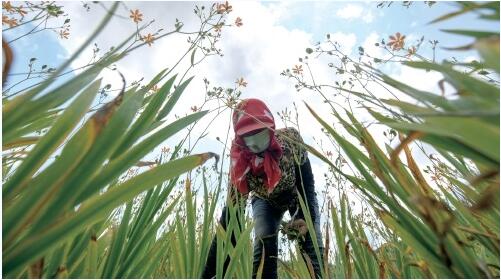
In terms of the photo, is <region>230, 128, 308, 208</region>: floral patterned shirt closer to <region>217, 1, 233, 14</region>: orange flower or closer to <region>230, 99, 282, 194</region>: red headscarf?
<region>230, 99, 282, 194</region>: red headscarf

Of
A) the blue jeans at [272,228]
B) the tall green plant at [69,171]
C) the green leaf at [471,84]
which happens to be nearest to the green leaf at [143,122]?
the tall green plant at [69,171]

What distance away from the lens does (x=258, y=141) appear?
7.74 ft

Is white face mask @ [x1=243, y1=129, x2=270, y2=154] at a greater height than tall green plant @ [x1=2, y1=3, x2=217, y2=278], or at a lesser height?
greater

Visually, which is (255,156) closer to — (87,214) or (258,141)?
(258,141)

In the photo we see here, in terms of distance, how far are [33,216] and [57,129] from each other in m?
0.07

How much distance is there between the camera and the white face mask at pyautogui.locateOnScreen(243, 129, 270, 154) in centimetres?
235

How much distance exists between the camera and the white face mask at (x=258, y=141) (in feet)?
7.70

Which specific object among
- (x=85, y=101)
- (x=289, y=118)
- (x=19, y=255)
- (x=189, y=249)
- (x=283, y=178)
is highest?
(x=283, y=178)

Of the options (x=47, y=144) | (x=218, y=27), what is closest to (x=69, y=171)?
(x=47, y=144)

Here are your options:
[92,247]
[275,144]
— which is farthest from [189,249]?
[275,144]

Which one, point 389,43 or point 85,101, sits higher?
point 389,43

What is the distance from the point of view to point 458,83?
1.09ft

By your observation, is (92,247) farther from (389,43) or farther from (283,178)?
(283,178)

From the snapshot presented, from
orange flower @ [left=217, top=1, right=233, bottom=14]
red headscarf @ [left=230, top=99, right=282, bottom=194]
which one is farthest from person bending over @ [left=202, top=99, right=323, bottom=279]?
orange flower @ [left=217, top=1, right=233, bottom=14]
